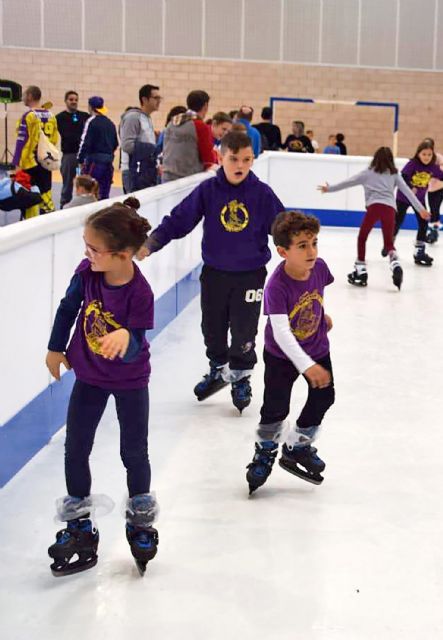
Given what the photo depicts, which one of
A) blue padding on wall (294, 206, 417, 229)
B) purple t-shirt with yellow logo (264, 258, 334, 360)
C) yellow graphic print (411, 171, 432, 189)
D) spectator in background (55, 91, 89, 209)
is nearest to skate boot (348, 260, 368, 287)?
yellow graphic print (411, 171, 432, 189)

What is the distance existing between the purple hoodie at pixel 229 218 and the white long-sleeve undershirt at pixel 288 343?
1071mm

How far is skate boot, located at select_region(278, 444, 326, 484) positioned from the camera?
12.3 feet

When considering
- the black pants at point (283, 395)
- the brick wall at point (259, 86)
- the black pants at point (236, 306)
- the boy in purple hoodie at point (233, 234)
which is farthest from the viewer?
the brick wall at point (259, 86)

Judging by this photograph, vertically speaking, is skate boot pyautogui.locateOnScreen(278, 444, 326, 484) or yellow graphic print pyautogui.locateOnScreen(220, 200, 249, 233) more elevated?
yellow graphic print pyautogui.locateOnScreen(220, 200, 249, 233)

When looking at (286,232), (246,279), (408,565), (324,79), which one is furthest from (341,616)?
(324,79)

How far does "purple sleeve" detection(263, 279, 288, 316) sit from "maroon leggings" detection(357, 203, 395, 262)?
211 inches

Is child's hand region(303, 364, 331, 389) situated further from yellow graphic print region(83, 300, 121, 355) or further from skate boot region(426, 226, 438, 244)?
skate boot region(426, 226, 438, 244)

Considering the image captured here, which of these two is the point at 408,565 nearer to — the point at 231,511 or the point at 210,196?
the point at 231,511

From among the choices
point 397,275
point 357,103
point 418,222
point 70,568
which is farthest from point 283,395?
point 357,103

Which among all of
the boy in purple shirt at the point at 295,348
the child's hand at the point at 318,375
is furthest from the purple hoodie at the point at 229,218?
the child's hand at the point at 318,375

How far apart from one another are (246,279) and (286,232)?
113cm

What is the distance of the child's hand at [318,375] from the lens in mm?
3270

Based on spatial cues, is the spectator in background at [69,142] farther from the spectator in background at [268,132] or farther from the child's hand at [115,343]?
the child's hand at [115,343]

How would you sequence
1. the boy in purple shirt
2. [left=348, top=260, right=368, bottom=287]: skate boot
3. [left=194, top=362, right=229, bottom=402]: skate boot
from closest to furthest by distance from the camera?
1. the boy in purple shirt
2. [left=194, top=362, right=229, bottom=402]: skate boot
3. [left=348, top=260, right=368, bottom=287]: skate boot
